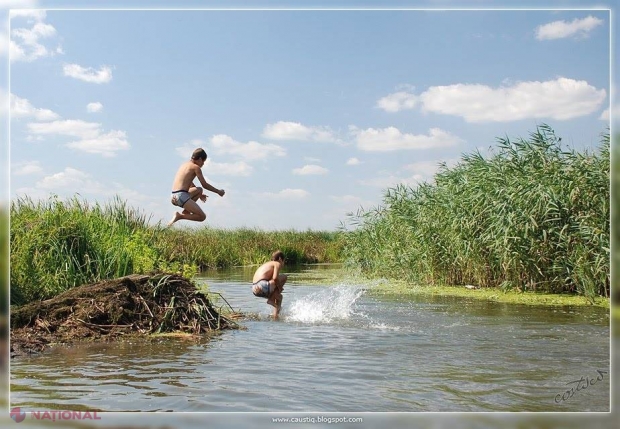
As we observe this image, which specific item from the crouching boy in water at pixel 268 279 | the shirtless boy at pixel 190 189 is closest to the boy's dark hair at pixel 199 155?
the shirtless boy at pixel 190 189

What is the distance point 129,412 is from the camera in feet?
17.5

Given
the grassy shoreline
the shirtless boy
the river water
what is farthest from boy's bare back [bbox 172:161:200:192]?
the grassy shoreline

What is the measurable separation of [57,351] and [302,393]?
3.54 meters

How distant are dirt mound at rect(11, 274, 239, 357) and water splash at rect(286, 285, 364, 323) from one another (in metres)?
1.66

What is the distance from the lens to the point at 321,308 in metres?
12.0

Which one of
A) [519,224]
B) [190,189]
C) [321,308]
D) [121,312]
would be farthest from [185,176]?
[519,224]

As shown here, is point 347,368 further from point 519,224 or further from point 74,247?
point 519,224

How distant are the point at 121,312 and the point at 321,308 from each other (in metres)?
3.96

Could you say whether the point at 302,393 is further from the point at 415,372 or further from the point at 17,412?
the point at 17,412

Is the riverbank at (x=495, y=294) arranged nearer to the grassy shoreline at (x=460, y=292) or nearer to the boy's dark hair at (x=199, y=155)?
the grassy shoreline at (x=460, y=292)

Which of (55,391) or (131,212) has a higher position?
(131,212)

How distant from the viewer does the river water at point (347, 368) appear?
5.75 m

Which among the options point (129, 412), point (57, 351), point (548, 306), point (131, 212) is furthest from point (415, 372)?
point (131, 212)

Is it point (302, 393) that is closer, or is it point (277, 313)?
point (302, 393)
